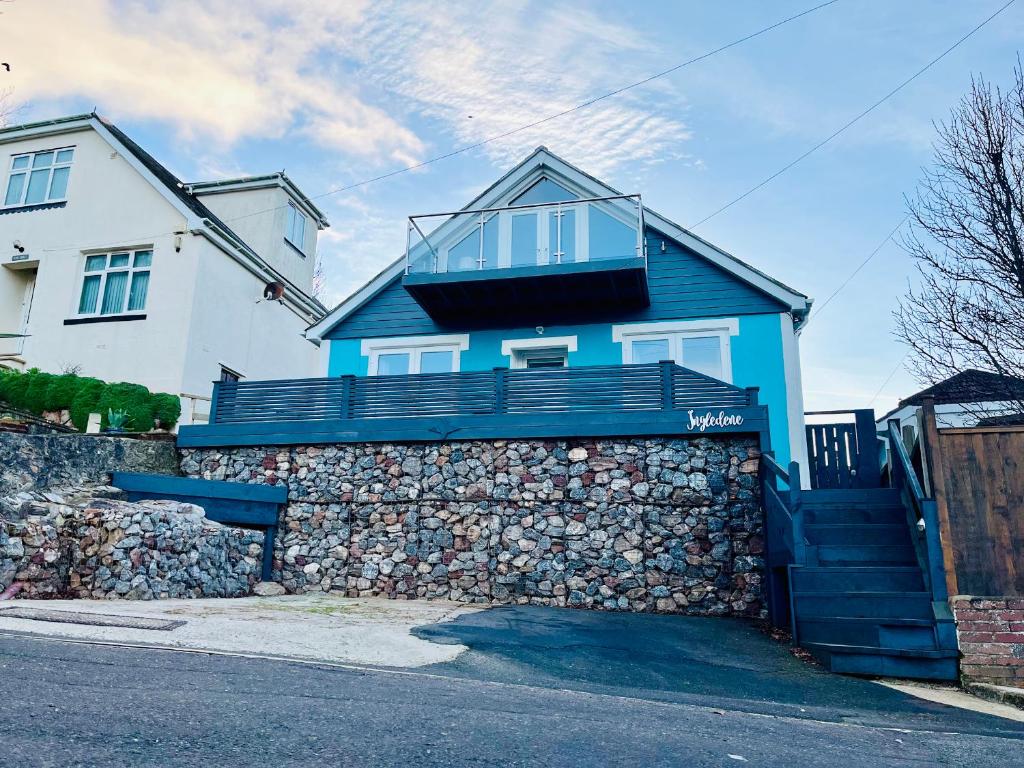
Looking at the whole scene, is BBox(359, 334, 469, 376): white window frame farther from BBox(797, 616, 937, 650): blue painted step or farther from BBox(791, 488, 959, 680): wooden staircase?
BBox(797, 616, 937, 650): blue painted step

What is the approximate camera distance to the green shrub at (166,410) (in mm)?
15109

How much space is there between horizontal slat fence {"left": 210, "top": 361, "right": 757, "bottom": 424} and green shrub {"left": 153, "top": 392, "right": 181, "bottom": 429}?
225 centimetres

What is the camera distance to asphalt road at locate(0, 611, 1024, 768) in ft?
12.0

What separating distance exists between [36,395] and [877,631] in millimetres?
15079

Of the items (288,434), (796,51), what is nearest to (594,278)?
(796,51)

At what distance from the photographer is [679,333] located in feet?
49.0

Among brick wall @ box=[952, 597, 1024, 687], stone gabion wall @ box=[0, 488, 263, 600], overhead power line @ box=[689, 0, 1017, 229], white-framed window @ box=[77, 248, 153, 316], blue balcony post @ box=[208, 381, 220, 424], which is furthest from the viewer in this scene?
white-framed window @ box=[77, 248, 153, 316]

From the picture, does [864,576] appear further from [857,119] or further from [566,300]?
[857,119]

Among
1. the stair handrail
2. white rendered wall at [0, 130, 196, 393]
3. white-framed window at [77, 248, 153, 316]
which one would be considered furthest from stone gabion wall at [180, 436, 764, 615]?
white-framed window at [77, 248, 153, 316]

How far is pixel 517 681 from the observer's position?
609cm

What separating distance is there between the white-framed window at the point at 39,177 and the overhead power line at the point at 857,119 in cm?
1611

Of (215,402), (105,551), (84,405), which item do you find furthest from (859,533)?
(84,405)

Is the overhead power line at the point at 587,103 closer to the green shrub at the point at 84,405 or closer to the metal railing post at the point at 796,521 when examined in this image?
the green shrub at the point at 84,405

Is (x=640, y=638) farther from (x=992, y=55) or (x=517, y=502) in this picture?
(x=992, y=55)
